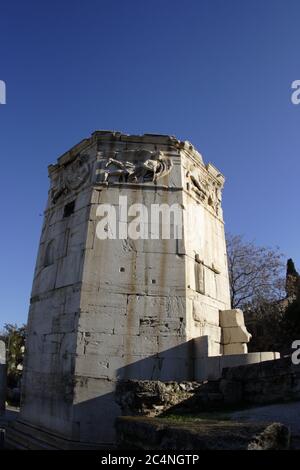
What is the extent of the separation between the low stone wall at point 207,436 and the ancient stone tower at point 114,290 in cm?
326

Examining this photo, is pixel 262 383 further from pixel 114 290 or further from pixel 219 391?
pixel 114 290

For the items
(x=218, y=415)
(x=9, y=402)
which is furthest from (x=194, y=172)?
(x=9, y=402)

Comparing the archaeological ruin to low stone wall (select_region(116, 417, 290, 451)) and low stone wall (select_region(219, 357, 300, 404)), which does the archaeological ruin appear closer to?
low stone wall (select_region(219, 357, 300, 404))

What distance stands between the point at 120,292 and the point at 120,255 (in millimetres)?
858

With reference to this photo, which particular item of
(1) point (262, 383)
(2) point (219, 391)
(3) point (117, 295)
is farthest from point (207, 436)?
(3) point (117, 295)

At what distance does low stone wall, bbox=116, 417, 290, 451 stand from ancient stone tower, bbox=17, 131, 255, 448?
10.7 feet

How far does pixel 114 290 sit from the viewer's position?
8.80 m

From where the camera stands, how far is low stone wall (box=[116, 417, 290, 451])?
3580 millimetres

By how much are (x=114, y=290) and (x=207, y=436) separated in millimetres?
5226

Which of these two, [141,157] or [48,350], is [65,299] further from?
[141,157]

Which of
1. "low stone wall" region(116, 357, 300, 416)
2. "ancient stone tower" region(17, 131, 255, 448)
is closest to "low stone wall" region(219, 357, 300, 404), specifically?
"low stone wall" region(116, 357, 300, 416)

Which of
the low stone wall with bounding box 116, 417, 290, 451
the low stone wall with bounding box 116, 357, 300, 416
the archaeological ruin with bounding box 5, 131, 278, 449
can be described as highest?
the archaeological ruin with bounding box 5, 131, 278, 449

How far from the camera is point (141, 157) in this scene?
10250 mm

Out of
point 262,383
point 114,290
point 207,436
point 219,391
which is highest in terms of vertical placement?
point 114,290
